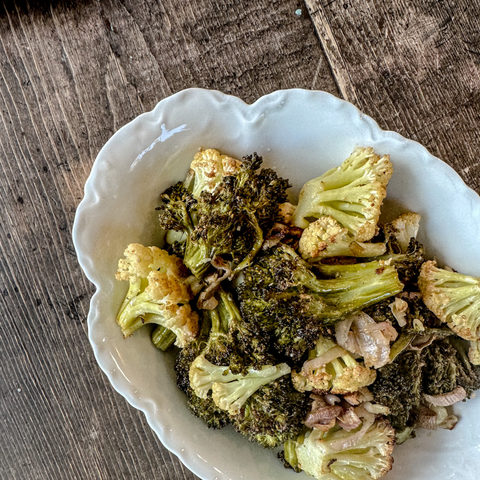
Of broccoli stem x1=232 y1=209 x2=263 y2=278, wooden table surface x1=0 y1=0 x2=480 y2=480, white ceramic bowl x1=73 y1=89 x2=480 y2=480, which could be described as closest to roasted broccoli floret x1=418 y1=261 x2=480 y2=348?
white ceramic bowl x1=73 y1=89 x2=480 y2=480

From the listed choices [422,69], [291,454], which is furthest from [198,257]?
[422,69]

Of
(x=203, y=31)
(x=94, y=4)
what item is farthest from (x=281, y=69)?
(x=94, y=4)

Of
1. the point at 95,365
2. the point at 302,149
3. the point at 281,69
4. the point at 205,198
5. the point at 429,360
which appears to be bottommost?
the point at 95,365

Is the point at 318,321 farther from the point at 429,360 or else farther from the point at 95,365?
the point at 95,365

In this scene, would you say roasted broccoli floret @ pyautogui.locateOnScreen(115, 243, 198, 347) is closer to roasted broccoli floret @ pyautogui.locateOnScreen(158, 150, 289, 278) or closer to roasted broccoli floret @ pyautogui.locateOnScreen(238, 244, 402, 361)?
roasted broccoli floret @ pyautogui.locateOnScreen(158, 150, 289, 278)

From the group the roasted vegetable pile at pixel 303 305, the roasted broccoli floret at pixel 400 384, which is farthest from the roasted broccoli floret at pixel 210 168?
the roasted broccoli floret at pixel 400 384

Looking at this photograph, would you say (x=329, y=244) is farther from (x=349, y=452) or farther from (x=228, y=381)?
(x=349, y=452)
